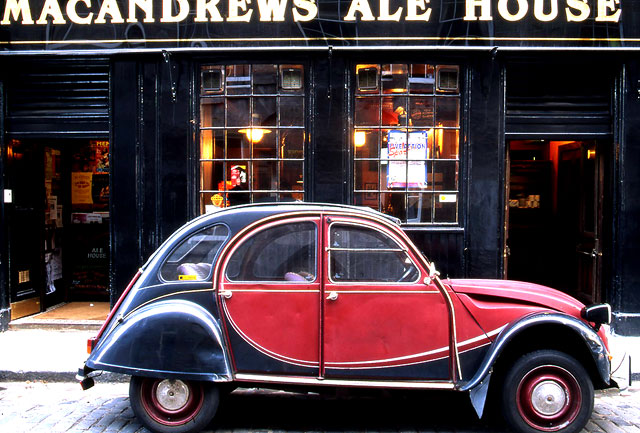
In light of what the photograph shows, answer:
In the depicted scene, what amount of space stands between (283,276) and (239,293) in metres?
0.39

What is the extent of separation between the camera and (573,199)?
9523mm

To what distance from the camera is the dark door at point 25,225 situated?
329 inches

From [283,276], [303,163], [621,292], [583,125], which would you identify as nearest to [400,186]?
[303,163]

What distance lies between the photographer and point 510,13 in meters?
7.91

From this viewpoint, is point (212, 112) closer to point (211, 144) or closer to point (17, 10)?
point (211, 144)

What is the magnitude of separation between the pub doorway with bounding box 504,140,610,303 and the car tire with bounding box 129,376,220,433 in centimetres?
524

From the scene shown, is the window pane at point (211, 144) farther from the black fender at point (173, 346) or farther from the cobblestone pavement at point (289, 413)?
the black fender at point (173, 346)

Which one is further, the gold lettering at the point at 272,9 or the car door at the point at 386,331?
the gold lettering at the point at 272,9

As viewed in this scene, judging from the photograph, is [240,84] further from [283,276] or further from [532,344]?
[532,344]

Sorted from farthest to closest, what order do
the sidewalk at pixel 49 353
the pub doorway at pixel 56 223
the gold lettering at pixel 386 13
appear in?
the pub doorway at pixel 56 223, the gold lettering at pixel 386 13, the sidewalk at pixel 49 353

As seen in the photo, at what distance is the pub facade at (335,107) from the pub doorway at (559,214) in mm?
113

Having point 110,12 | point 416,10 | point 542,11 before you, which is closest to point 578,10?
point 542,11

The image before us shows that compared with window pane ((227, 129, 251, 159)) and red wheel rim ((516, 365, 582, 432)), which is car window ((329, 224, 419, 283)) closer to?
red wheel rim ((516, 365, 582, 432))

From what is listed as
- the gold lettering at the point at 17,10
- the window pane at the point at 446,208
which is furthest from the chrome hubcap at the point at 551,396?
the gold lettering at the point at 17,10
